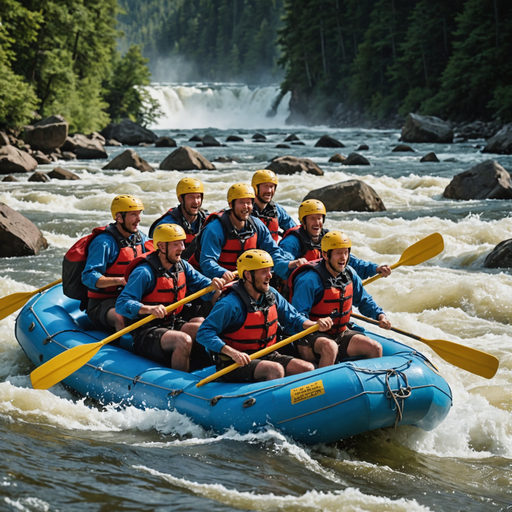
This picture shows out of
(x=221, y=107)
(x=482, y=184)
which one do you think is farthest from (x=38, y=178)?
(x=221, y=107)

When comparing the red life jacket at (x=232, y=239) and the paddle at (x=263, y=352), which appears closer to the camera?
the paddle at (x=263, y=352)

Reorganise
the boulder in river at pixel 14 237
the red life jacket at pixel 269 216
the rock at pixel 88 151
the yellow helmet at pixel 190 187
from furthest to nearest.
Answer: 1. the rock at pixel 88 151
2. the boulder in river at pixel 14 237
3. the red life jacket at pixel 269 216
4. the yellow helmet at pixel 190 187

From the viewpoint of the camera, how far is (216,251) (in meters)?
5.63

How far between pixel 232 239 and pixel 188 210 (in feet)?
1.98

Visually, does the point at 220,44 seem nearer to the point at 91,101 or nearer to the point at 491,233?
the point at 91,101

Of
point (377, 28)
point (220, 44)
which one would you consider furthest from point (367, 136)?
point (220, 44)

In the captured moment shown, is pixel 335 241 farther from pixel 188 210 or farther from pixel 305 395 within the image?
pixel 188 210

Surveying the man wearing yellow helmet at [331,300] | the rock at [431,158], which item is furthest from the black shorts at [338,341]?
the rock at [431,158]

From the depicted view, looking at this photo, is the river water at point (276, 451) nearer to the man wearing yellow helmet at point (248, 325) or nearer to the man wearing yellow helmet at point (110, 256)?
the man wearing yellow helmet at point (248, 325)

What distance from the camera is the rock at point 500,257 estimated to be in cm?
853

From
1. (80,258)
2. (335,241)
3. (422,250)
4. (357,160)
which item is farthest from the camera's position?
(357,160)

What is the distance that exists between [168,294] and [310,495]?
2.01 meters

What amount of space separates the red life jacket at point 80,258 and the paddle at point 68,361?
67cm

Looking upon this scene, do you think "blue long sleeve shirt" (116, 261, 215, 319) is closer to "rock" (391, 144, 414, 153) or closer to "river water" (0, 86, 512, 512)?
"river water" (0, 86, 512, 512)
